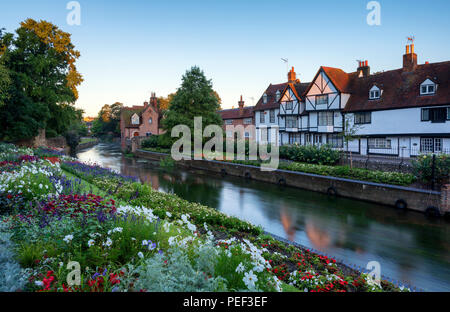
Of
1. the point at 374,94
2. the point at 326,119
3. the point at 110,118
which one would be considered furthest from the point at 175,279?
the point at 110,118

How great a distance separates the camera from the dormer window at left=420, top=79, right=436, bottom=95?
27125 millimetres

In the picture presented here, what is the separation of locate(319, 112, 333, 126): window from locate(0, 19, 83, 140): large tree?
96.5ft

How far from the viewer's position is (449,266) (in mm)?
9367

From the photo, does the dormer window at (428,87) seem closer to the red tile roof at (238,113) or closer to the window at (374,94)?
the window at (374,94)

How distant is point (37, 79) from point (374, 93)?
37.0 meters

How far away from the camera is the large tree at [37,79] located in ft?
98.4

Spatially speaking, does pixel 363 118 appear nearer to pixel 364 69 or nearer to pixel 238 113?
pixel 364 69

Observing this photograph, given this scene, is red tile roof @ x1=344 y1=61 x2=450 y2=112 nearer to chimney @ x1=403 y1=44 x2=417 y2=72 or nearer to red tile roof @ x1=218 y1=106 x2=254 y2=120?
chimney @ x1=403 y1=44 x2=417 y2=72

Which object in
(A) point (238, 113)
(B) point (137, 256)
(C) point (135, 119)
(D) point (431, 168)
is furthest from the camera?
(C) point (135, 119)

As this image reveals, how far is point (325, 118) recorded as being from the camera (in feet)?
117

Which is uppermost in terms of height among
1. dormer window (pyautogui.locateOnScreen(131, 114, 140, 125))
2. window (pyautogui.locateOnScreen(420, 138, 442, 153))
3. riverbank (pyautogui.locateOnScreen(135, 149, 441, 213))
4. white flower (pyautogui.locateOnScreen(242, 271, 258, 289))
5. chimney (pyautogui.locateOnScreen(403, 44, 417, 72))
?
chimney (pyautogui.locateOnScreen(403, 44, 417, 72))

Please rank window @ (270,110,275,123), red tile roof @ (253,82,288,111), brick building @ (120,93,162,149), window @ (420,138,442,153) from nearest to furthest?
1. window @ (420,138,442,153)
2. red tile roof @ (253,82,288,111)
3. window @ (270,110,275,123)
4. brick building @ (120,93,162,149)

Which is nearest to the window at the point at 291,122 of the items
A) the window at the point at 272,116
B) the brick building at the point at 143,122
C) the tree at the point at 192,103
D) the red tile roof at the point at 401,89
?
the window at the point at 272,116

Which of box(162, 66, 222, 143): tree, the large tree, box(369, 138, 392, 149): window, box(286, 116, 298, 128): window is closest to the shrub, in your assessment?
box(162, 66, 222, 143): tree
